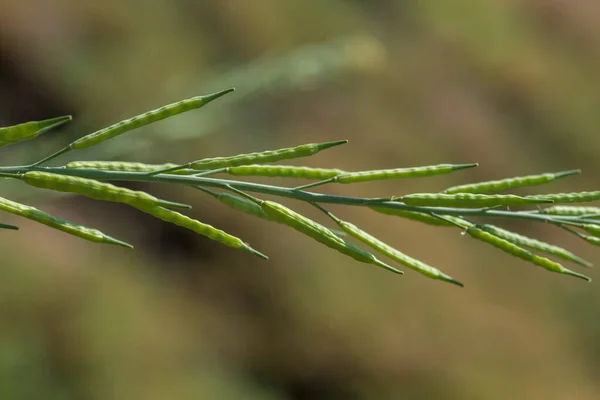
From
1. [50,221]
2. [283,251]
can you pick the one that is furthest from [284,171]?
[283,251]

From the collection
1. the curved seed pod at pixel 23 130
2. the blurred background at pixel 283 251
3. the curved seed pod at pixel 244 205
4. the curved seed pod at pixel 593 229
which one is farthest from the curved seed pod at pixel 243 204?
the blurred background at pixel 283 251

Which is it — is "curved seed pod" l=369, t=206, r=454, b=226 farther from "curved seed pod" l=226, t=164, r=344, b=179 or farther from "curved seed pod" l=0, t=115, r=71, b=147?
"curved seed pod" l=0, t=115, r=71, b=147

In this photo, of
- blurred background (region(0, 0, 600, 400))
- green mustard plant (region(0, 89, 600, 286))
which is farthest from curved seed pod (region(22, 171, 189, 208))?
blurred background (region(0, 0, 600, 400))

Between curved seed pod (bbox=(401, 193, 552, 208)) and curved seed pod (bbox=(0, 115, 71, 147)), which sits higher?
curved seed pod (bbox=(401, 193, 552, 208))

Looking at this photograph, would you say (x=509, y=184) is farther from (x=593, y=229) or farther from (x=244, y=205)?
(x=244, y=205)

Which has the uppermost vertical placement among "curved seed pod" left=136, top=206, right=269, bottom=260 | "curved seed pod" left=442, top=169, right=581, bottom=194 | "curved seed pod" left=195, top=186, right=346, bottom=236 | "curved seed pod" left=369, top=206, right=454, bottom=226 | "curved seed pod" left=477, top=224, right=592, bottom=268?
"curved seed pod" left=442, top=169, right=581, bottom=194

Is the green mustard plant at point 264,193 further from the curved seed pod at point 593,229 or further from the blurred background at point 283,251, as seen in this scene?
the blurred background at point 283,251
